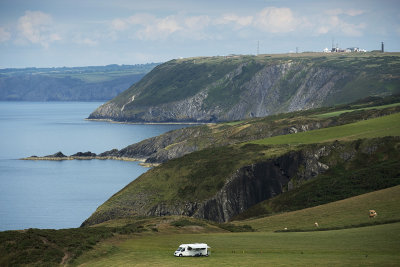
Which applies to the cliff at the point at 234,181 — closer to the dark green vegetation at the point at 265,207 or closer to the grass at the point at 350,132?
the dark green vegetation at the point at 265,207

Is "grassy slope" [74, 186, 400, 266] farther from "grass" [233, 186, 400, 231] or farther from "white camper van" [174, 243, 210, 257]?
"white camper van" [174, 243, 210, 257]

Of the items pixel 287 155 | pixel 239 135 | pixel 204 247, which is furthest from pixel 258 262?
pixel 239 135

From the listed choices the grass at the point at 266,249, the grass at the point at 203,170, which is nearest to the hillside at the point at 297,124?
the grass at the point at 203,170

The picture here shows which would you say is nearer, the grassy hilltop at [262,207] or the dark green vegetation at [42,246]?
the dark green vegetation at [42,246]

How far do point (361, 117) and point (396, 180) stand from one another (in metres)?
64.9

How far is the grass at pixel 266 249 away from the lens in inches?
1727

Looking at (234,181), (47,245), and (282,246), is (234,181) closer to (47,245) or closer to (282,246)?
(282,246)

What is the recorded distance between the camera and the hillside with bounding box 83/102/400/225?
11106cm

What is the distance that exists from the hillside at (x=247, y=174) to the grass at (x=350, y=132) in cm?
23

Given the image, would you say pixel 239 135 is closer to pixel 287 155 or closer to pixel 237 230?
pixel 287 155

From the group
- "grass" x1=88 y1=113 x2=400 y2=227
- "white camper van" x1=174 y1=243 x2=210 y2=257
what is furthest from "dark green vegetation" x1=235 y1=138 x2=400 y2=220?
"white camper van" x1=174 y1=243 x2=210 y2=257

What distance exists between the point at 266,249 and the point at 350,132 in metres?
82.6

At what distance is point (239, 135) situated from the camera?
183 metres

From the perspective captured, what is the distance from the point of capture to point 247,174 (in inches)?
4648
